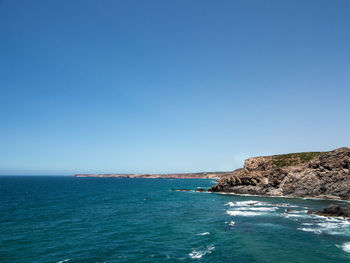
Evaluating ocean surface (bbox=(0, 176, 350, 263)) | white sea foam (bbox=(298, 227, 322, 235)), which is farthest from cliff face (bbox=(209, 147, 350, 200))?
white sea foam (bbox=(298, 227, 322, 235))

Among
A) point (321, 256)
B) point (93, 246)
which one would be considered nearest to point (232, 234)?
point (321, 256)

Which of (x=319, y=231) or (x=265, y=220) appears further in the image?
(x=265, y=220)

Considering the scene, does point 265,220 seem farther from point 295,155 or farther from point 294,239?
point 295,155

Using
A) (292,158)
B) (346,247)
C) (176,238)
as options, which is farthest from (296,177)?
(176,238)

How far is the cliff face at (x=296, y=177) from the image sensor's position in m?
77.6

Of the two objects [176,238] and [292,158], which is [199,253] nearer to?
[176,238]

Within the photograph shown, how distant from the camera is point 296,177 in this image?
87.2m

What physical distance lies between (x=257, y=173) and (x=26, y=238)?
85888mm

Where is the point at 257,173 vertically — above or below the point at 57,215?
above

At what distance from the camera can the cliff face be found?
3056 inches

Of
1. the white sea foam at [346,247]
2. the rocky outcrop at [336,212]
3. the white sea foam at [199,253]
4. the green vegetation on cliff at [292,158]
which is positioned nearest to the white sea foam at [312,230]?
the white sea foam at [346,247]

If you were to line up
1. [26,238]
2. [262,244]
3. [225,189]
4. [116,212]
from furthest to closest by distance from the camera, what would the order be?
[225,189] < [116,212] < [26,238] < [262,244]

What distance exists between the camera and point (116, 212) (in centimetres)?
5906

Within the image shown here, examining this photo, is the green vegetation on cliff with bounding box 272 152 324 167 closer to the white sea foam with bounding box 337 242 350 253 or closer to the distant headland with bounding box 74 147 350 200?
the distant headland with bounding box 74 147 350 200
